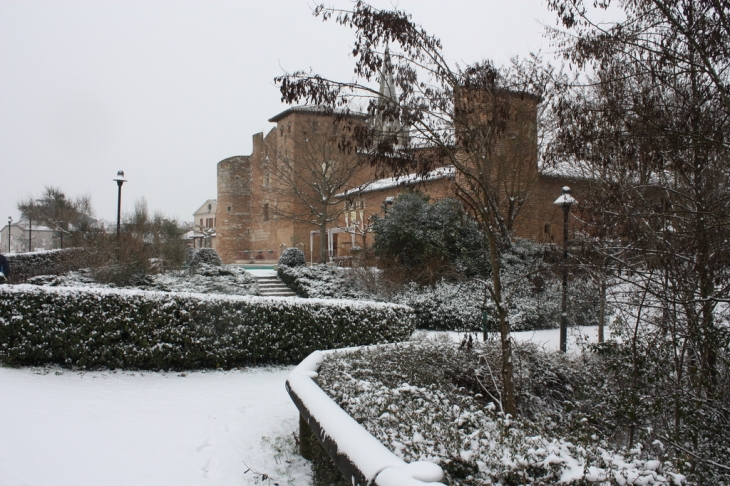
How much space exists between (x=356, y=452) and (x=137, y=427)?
320cm

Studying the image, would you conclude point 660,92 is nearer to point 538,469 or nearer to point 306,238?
point 538,469

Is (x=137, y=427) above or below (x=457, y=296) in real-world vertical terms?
below

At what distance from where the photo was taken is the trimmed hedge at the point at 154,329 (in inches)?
272

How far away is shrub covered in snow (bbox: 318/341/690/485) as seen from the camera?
2.39 meters

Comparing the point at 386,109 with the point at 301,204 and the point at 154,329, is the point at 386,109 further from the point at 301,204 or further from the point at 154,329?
the point at 301,204

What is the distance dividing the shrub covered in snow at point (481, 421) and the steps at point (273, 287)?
11455 mm

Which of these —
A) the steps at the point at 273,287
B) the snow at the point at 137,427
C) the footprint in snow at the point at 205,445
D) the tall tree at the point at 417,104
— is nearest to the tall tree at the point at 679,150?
the tall tree at the point at 417,104

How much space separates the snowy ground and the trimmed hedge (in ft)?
0.93

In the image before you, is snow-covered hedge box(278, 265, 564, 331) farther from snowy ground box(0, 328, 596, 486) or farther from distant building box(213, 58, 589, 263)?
snowy ground box(0, 328, 596, 486)

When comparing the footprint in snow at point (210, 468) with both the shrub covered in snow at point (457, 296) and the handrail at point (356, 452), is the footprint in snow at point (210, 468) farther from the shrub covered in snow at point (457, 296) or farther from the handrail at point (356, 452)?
the shrub covered in snow at point (457, 296)

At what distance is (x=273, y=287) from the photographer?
1775 cm

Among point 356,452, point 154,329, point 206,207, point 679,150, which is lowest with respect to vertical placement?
point 154,329

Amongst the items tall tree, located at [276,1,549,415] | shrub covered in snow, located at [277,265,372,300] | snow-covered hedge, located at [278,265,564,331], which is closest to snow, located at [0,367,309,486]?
tall tree, located at [276,1,549,415]

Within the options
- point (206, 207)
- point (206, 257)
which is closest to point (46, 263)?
point (206, 257)
